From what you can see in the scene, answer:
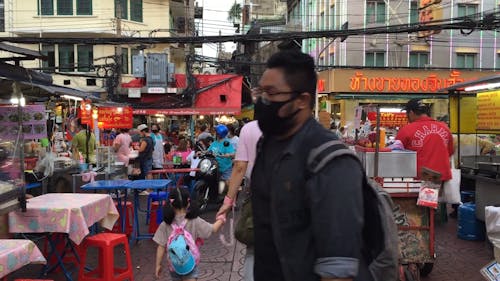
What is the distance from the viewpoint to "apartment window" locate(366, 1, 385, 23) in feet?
95.8

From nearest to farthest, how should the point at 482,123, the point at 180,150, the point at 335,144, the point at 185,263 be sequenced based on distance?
the point at 335,144 < the point at 185,263 < the point at 482,123 < the point at 180,150

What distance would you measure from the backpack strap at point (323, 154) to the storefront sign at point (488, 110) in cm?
780

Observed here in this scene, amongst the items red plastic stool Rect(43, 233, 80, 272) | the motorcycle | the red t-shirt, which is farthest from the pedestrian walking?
the motorcycle

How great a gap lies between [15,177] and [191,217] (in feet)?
7.89

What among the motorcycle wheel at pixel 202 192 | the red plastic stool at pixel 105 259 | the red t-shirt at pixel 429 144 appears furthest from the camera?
the motorcycle wheel at pixel 202 192

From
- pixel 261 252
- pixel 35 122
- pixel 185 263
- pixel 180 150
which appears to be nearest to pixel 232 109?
pixel 180 150

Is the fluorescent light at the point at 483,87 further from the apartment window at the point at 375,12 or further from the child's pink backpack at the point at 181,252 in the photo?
the apartment window at the point at 375,12

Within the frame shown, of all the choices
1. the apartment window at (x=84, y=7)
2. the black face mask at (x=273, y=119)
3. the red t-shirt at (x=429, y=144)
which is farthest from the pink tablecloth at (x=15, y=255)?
the apartment window at (x=84, y=7)

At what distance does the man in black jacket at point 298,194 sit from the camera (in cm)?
166

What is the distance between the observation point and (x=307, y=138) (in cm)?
183

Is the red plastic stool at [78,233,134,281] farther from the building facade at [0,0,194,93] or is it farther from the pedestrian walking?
the building facade at [0,0,194,93]

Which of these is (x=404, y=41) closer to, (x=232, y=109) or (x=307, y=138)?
(x=232, y=109)

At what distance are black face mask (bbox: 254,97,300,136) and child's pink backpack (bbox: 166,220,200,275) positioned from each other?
2.63 m

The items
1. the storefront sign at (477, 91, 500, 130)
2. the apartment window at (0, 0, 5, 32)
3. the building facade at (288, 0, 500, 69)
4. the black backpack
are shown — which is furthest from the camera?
the apartment window at (0, 0, 5, 32)
